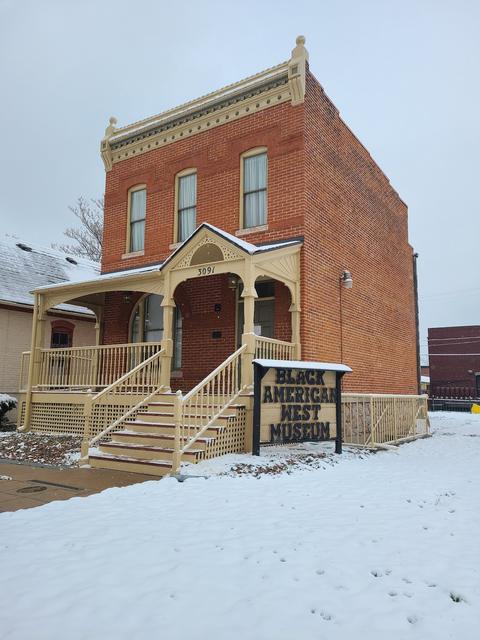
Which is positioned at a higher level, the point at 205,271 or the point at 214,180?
the point at 214,180

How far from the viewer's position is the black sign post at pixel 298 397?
8.86m

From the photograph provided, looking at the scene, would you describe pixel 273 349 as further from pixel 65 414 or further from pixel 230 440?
pixel 65 414

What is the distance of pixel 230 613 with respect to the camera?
3.18 m

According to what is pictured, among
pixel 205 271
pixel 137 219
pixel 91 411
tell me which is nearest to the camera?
pixel 91 411

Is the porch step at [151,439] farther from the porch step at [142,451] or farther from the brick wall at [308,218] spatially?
the brick wall at [308,218]

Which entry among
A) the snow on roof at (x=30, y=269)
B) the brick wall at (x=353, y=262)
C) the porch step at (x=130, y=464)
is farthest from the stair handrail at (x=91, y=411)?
the snow on roof at (x=30, y=269)

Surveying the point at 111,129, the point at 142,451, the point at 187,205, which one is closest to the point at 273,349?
the point at 142,451

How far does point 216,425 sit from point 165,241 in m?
6.71

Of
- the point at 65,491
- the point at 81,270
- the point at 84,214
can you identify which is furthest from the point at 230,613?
the point at 84,214

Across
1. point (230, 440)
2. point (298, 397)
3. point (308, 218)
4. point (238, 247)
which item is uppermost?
point (308, 218)

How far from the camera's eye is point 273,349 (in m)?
10.7

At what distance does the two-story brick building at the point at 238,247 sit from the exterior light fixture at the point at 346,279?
39 mm

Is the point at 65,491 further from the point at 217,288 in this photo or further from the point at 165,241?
the point at 165,241

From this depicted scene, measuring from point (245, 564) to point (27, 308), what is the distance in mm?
16231
